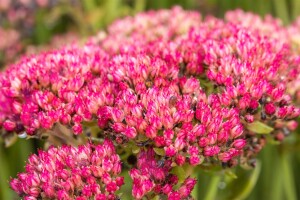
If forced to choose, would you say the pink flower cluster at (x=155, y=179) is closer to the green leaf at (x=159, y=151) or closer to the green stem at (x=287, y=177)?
the green leaf at (x=159, y=151)

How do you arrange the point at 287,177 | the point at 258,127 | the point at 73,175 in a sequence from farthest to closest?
the point at 287,177 → the point at 258,127 → the point at 73,175

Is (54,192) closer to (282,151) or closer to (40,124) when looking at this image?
(40,124)

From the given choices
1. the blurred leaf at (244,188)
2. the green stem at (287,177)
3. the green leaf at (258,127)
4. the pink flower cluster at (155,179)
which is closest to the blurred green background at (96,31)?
the green stem at (287,177)

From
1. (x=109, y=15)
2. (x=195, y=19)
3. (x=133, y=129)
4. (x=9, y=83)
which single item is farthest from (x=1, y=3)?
(x=133, y=129)

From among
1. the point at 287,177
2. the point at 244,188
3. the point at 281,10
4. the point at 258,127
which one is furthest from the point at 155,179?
the point at 281,10

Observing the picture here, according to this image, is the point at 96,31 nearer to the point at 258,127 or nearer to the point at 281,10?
the point at 281,10

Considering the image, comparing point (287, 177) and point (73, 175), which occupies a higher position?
point (73, 175)
